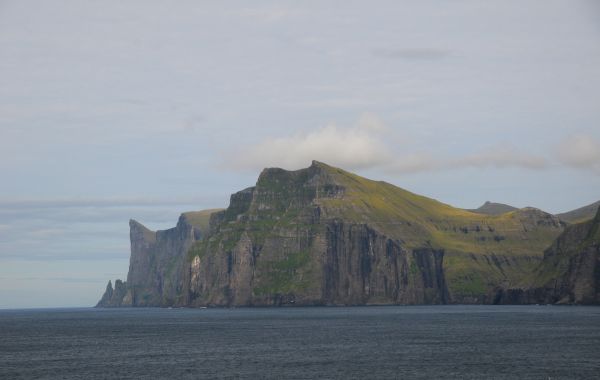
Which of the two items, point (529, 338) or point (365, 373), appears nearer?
point (365, 373)

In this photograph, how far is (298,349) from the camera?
179750 mm

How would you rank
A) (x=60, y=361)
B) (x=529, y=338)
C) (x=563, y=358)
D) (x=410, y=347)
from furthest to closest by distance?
1. (x=529, y=338)
2. (x=410, y=347)
3. (x=60, y=361)
4. (x=563, y=358)

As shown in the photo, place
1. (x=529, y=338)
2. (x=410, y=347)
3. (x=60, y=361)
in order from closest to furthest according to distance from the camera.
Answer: (x=60, y=361), (x=410, y=347), (x=529, y=338)

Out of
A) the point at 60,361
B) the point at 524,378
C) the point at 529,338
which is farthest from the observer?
the point at 529,338

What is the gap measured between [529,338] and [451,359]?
50.9m

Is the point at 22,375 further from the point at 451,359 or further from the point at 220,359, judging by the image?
the point at 451,359

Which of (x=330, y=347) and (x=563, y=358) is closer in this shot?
(x=563, y=358)

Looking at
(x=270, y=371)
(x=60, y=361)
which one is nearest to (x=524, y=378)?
(x=270, y=371)

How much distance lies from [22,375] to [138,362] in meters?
22.9

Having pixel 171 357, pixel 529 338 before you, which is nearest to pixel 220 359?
pixel 171 357

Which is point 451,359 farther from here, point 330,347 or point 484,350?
point 330,347

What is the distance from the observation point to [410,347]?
589 feet

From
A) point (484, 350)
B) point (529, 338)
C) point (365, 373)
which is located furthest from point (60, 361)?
point (529, 338)

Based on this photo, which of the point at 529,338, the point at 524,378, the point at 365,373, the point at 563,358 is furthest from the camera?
the point at 529,338
